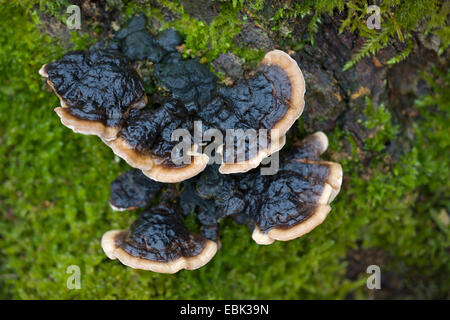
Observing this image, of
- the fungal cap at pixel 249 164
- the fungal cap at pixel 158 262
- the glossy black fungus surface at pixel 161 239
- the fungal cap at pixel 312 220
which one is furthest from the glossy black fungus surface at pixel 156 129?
the fungal cap at pixel 312 220

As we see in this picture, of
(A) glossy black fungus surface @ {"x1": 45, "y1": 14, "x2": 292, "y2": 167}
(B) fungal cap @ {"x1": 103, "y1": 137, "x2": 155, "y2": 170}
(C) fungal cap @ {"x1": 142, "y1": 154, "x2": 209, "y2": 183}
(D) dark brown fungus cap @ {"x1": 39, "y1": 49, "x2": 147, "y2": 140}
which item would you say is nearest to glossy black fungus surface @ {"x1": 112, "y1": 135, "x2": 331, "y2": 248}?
(C) fungal cap @ {"x1": 142, "y1": 154, "x2": 209, "y2": 183}

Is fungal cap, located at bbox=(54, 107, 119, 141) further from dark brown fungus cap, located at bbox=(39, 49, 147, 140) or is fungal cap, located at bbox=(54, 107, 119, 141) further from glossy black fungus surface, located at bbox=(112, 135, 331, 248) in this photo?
glossy black fungus surface, located at bbox=(112, 135, 331, 248)

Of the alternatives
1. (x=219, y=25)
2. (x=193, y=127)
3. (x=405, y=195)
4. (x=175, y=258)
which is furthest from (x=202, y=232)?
(x=405, y=195)

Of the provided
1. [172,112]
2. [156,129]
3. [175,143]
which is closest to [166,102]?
[172,112]

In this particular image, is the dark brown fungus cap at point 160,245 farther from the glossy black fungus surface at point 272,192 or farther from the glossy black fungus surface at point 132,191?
the glossy black fungus surface at point 272,192

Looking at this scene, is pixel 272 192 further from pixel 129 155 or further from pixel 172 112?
pixel 129 155

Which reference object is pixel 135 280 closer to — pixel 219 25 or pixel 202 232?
pixel 202 232
